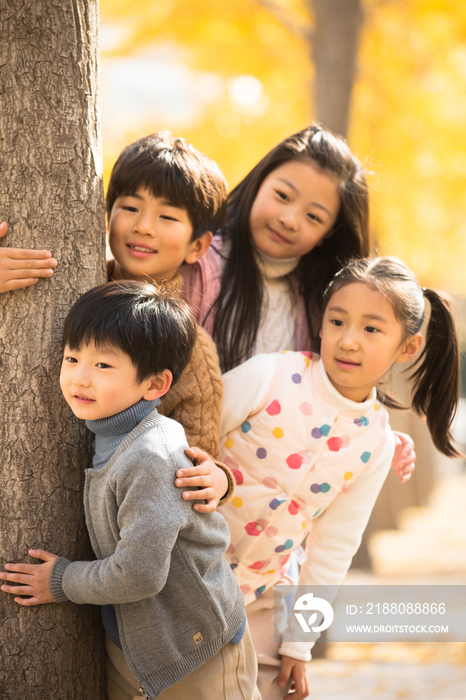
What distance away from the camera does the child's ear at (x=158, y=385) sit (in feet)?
5.60

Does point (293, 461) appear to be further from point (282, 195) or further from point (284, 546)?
point (282, 195)

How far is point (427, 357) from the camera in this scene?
99.1 inches

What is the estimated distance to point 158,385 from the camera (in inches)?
68.0

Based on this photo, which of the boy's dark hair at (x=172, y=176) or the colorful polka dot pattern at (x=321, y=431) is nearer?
the boy's dark hair at (x=172, y=176)

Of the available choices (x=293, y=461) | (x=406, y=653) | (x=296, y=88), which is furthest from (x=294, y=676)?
(x=296, y=88)

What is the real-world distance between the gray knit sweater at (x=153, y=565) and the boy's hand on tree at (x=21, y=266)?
1.65 ft

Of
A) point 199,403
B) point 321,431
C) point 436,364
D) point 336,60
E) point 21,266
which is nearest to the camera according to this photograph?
point 21,266

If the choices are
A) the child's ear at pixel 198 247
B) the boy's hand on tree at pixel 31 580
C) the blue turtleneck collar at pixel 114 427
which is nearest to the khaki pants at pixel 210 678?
the boy's hand on tree at pixel 31 580

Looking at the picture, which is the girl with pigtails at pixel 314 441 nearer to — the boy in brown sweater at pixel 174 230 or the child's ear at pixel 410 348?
the child's ear at pixel 410 348

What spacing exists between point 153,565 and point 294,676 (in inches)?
44.0

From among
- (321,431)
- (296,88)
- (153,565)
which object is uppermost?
(296,88)

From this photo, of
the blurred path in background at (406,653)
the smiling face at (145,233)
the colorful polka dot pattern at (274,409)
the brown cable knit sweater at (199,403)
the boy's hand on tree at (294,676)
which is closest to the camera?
the brown cable knit sweater at (199,403)

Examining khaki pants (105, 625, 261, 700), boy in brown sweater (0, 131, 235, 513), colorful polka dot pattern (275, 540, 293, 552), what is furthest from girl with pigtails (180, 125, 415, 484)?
khaki pants (105, 625, 261, 700)

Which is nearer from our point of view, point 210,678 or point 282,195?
point 210,678
